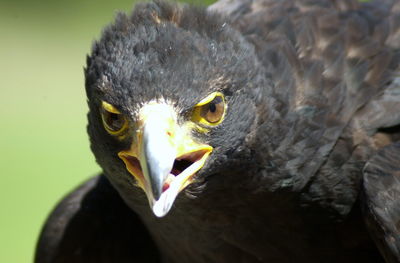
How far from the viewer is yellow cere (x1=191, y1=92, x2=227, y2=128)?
2973mm

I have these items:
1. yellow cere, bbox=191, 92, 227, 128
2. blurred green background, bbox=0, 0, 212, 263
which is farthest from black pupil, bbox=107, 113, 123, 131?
blurred green background, bbox=0, 0, 212, 263

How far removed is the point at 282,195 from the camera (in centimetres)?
333

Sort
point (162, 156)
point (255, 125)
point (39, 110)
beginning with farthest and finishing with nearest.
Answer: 1. point (39, 110)
2. point (255, 125)
3. point (162, 156)

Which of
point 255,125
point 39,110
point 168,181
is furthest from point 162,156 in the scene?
point 39,110

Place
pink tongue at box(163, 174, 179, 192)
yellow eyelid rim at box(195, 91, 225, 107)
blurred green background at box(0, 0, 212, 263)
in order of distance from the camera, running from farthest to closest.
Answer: blurred green background at box(0, 0, 212, 263), yellow eyelid rim at box(195, 91, 225, 107), pink tongue at box(163, 174, 179, 192)

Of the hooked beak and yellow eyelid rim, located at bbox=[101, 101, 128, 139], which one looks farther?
yellow eyelid rim, located at bbox=[101, 101, 128, 139]

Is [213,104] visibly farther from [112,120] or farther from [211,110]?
[112,120]

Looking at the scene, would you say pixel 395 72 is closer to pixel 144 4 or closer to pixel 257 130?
pixel 257 130

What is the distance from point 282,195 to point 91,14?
244 inches

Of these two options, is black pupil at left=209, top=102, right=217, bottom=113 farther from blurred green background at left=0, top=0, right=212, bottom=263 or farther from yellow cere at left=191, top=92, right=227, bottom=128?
blurred green background at left=0, top=0, right=212, bottom=263

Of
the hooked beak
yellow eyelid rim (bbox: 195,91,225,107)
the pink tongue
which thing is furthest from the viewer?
yellow eyelid rim (bbox: 195,91,225,107)

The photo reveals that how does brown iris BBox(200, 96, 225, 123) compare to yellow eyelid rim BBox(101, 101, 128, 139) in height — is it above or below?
below

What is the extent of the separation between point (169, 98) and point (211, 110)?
0.17m

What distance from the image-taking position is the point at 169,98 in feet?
9.55
